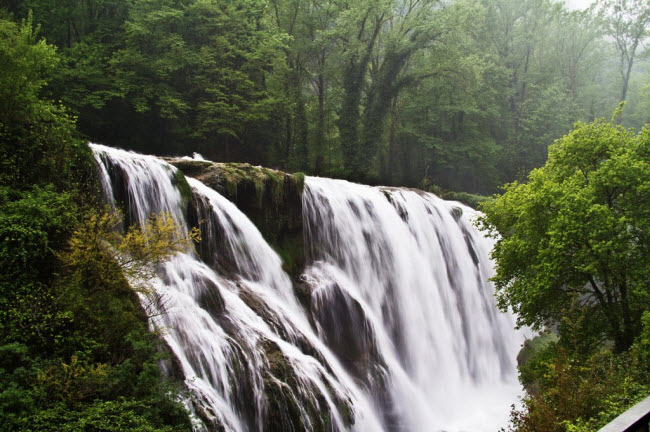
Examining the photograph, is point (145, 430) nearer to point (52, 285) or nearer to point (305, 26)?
point (52, 285)

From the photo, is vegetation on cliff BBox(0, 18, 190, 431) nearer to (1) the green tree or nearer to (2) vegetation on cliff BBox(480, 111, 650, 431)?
(2) vegetation on cliff BBox(480, 111, 650, 431)

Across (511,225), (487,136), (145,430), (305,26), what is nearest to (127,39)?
(305,26)

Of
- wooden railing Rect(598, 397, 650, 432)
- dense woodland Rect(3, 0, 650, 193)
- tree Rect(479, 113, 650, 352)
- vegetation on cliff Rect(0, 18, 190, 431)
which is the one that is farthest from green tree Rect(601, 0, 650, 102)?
wooden railing Rect(598, 397, 650, 432)

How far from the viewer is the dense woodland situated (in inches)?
917

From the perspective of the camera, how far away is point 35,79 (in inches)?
403

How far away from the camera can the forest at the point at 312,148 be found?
7.18 meters

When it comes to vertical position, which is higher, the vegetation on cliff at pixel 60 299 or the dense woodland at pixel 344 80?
the dense woodland at pixel 344 80

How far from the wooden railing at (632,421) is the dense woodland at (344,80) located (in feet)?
72.3

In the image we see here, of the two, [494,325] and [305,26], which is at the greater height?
[305,26]

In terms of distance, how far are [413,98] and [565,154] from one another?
26.0 m

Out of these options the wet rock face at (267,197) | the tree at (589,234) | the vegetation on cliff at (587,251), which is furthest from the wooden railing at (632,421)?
the wet rock face at (267,197)

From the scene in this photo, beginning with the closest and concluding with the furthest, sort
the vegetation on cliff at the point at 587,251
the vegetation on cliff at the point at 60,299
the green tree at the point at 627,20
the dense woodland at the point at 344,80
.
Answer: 1. the vegetation on cliff at the point at 60,299
2. the vegetation on cliff at the point at 587,251
3. the dense woodland at the point at 344,80
4. the green tree at the point at 627,20

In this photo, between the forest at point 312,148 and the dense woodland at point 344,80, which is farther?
the dense woodland at point 344,80

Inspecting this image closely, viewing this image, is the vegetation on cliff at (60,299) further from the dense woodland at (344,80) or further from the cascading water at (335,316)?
the dense woodland at (344,80)
